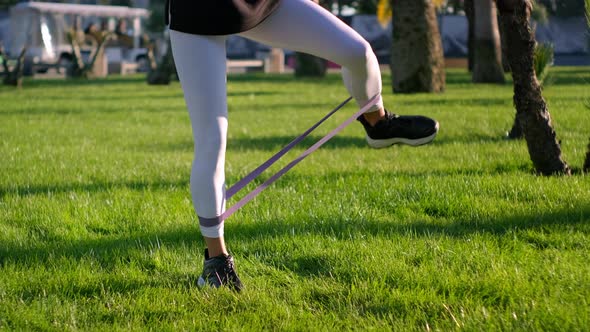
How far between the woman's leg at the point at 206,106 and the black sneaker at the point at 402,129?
0.89 meters

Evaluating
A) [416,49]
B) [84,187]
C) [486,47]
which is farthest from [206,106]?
[486,47]

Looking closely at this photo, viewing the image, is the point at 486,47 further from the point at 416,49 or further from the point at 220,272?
A: the point at 220,272

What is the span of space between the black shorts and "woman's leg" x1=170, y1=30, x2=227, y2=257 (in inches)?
2.2

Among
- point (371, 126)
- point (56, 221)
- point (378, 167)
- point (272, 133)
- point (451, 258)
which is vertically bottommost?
point (272, 133)

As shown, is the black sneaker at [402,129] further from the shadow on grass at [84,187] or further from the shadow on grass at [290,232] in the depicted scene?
the shadow on grass at [84,187]

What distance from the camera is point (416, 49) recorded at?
2022 centimetres

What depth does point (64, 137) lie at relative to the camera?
1198cm

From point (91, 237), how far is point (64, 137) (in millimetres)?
A: 6928

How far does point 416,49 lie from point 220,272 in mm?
16910

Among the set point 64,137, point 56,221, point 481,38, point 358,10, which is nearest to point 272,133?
point 64,137

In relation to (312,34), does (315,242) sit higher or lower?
lower

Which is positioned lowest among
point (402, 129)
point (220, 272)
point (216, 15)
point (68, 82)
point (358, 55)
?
point (68, 82)

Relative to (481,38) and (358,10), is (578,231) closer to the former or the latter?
(481,38)

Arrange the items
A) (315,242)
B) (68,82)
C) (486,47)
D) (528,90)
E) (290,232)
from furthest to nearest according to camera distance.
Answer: (68,82), (486,47), (528,90), (290,232), (315,242)
